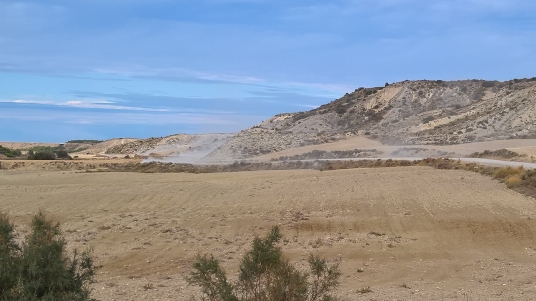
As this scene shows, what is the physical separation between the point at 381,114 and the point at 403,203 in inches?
2269

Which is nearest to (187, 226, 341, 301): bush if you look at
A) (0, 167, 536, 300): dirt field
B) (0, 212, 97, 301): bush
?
(0, 212, 97, 301): bush

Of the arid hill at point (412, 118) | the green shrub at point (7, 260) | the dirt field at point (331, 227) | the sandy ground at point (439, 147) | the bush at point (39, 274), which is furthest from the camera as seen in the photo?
the arid hill at point (412, 118)

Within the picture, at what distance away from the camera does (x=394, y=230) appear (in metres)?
16.1

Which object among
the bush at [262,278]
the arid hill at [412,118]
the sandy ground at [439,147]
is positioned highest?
the arid hill at [412,118]

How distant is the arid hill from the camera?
53.2 metres

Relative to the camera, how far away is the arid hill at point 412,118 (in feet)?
175

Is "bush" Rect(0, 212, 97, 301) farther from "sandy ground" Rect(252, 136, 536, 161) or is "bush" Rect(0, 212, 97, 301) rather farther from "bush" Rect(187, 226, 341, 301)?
"sandy ground" Rect(252, 136, 536, 161)

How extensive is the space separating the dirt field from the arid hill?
94.6ft

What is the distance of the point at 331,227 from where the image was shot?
651 inches

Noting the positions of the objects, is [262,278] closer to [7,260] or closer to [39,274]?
[39,274]

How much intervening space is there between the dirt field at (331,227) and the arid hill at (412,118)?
28833mm

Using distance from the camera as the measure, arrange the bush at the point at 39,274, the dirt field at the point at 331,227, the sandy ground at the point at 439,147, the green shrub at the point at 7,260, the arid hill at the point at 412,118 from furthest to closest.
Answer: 1. the arid hill at the point at 412,118
2. the sandy ground at the point at 439,147
3. the dirt field at the point at 331,227
4. the green shrub at the point at 7,260
5. the bush at the point at 39,274

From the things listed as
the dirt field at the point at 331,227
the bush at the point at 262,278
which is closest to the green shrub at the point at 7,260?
the bush at the point at 262,278

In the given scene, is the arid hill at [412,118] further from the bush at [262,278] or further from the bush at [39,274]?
the bush at [262,278]
